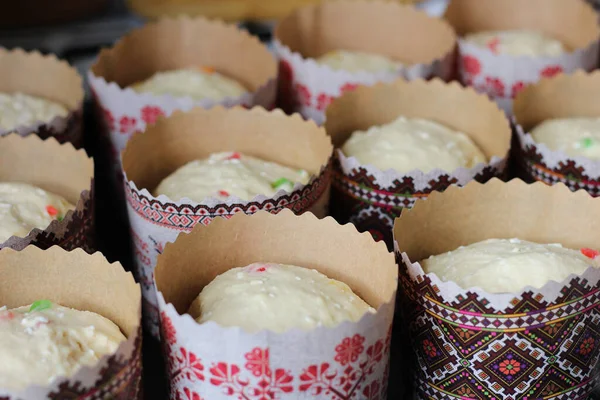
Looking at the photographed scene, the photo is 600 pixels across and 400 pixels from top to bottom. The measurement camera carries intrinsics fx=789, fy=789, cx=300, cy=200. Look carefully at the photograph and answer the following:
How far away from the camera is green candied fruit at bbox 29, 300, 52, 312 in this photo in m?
1.08

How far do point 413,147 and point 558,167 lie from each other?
0.26 metres

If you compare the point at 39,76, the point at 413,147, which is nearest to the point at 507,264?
the point at 413,147

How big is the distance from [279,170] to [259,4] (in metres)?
0.94

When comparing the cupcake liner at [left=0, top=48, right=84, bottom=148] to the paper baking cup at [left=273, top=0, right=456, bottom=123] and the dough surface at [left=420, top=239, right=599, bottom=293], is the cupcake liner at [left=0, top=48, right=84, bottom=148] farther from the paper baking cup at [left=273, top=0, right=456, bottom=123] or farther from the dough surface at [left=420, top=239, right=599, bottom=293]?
the dough surface at [left=420, top=239, right=599, bottom=293]

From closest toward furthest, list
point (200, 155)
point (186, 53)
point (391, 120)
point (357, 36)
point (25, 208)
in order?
point (25, 208) < point (200, 155) < point (391, 120) < point (186, 53) < point (357, 36)

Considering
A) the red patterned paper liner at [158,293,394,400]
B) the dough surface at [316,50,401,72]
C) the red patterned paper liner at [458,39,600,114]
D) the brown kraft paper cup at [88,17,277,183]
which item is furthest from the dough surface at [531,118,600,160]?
the red patterned paper liner at [158,293,394,400]

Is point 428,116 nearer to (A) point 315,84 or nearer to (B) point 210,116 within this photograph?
(A) point 315,84

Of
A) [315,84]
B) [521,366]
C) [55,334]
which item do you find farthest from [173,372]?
[315,84]

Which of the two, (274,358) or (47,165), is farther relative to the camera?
(47,165)

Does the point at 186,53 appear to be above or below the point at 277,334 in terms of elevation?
below

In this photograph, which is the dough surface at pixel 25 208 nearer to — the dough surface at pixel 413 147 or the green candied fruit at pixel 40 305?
the green candied fruit at pixel 40 305

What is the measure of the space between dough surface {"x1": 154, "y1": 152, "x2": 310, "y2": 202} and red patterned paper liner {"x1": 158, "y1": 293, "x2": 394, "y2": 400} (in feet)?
1.16

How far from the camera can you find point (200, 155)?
1.49 m

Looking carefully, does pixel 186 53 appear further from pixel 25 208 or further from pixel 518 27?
pixel 518 27
